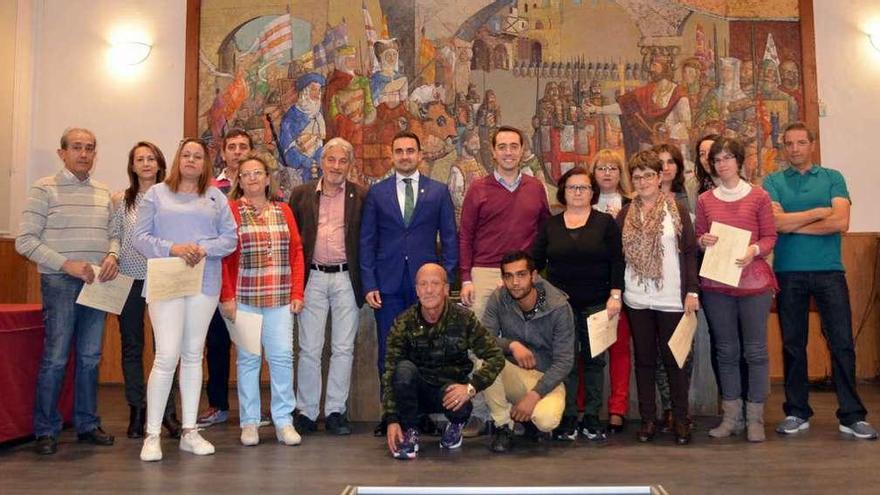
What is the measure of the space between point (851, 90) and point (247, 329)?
5556mm

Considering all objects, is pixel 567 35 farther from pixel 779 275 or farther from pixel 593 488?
pixel 593 488

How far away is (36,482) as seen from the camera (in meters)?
2.98

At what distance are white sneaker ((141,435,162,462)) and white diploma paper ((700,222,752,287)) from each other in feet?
8.90

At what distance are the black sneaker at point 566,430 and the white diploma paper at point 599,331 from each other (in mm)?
365

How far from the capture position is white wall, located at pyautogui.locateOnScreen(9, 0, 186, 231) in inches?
259

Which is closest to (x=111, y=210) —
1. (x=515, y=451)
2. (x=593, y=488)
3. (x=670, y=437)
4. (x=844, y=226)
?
(x=515, y=451)

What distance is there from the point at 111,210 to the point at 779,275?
11.5 feet

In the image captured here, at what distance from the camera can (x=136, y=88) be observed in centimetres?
661

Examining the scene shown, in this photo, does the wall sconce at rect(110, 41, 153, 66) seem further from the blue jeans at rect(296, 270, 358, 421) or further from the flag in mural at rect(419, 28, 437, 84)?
the blue jeans at rect(296, 270, 358, 421)

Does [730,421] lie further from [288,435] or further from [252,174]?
[252,174]

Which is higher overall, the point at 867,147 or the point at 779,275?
the point at 867,147

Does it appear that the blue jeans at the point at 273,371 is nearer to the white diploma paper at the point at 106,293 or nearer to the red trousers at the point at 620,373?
the white diploma paper at the point at 106,293

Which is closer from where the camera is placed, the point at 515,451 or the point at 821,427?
the point at 515,451

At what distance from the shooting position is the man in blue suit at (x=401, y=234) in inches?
157
